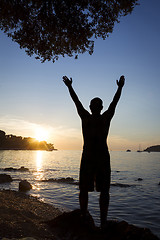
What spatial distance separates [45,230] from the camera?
4.91 metres

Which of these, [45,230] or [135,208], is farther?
[135,208]

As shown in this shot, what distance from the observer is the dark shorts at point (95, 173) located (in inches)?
161

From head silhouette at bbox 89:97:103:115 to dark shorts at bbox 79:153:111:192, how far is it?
1.06 m

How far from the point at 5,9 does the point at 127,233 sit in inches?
329

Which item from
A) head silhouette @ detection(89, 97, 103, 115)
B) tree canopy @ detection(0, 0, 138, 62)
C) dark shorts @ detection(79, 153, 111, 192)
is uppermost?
tree canopy @ detection(0, 0, 138, 62)

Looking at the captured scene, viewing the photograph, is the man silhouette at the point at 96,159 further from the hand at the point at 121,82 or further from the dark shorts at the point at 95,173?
the hand at the point at 121,82

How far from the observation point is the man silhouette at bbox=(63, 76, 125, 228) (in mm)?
4105

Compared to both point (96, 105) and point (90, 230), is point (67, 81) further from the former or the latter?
point (90, 230)

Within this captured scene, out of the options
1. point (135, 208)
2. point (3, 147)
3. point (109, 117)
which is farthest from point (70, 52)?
point (3, 147)

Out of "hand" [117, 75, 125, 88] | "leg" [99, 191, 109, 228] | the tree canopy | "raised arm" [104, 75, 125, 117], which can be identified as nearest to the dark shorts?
"leg" [99, 191, 109, 228]

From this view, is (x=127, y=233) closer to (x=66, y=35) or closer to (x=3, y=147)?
(x=66, y=35)

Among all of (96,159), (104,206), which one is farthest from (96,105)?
(104,206)

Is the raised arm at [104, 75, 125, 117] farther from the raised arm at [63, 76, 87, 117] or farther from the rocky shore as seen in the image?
the rocky shore

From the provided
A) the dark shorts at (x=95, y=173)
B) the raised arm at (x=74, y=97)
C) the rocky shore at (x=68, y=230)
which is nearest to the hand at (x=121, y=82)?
the raised arm at (x=74, y=97)
